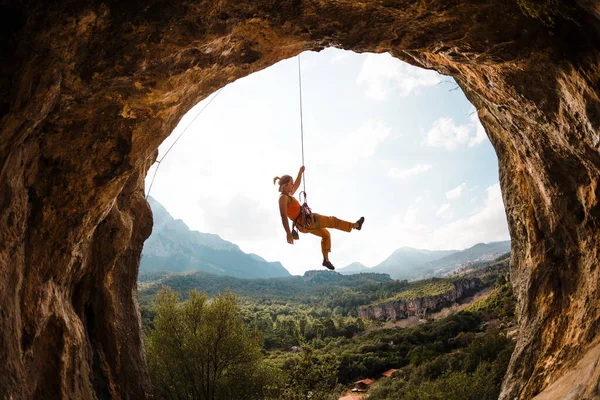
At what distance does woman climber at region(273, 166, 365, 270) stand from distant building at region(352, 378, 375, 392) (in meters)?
33.2

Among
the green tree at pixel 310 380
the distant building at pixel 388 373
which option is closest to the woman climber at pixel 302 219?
the green tree at pixel 310 380

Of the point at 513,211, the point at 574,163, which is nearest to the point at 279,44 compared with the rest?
the point at 574,163

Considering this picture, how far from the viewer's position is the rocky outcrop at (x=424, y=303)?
8200 centimetres

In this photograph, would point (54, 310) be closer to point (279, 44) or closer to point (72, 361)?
point (72, 361)

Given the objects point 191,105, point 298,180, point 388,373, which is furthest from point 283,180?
point 388,373

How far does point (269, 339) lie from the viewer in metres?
57.8

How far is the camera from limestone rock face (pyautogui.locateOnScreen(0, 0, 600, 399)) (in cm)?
469

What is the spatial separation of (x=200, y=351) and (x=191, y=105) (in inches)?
537

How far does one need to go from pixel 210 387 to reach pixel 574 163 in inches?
681

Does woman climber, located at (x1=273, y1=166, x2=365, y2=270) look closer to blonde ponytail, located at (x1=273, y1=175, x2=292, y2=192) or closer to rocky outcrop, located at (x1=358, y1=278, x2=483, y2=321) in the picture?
blonde ponytail, located at (x1=273, y1=175, x2=292, y2=192)

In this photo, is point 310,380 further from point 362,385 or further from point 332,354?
point 362,385

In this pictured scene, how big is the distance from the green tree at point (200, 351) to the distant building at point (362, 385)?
2271cm

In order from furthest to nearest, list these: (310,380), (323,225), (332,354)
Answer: (332,354) → (310,380) → (323,225)

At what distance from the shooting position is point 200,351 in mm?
17078
